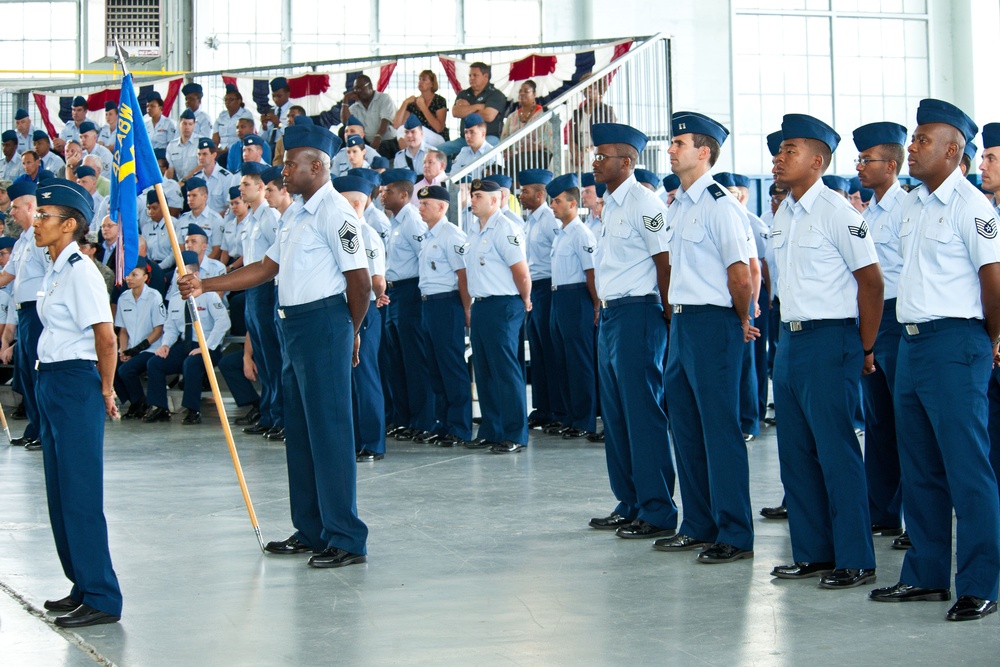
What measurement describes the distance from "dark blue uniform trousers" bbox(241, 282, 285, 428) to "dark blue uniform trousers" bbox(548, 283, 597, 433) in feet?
6.74

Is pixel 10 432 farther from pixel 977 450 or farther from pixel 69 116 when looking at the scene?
pixel 977 450

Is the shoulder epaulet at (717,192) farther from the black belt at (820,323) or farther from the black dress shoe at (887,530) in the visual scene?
the black dress shoe at (887,530)

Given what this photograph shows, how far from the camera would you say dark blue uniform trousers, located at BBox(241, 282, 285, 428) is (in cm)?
928

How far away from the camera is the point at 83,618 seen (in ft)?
14.0

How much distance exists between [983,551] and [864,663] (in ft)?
2.63

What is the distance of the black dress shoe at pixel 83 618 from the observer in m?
4.27

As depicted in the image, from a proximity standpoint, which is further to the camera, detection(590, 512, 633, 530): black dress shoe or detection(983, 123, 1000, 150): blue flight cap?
detection(590, 512, 633, 530): black dress shoe

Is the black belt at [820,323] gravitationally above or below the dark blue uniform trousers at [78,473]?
above

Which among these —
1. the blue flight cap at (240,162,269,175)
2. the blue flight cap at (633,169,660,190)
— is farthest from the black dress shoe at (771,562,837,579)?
the blue flight cap at (240,162,269,175)

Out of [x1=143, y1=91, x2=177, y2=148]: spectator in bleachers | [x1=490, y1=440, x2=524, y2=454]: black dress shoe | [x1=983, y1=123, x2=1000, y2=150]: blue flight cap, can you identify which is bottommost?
[x1=490, y1=440, x2=524, y2=454]: black dress shoe

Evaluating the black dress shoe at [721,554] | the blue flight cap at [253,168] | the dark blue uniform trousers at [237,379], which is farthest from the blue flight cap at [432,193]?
the black dress shoe at [721,554]

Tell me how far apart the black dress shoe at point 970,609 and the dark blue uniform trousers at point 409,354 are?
220 inches

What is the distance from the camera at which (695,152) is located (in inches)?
211

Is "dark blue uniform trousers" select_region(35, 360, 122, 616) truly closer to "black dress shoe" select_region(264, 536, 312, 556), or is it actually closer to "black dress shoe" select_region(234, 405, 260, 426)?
"black dress shoe" select_region(264, 536, 312, 556)
